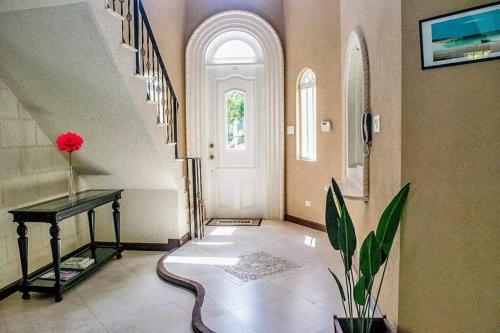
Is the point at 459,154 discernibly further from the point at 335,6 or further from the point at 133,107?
the point at 335,6

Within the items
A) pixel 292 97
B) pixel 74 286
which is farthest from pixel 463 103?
pixel 292 97

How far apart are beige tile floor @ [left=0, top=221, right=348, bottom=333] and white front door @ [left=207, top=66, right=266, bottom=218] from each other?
1.79 m

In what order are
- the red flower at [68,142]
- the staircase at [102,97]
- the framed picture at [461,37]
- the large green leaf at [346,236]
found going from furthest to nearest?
the red flower at [68,142] → the staircase at [102,97] → the large green leaf at [346,236] → the framed picture at [461,37]

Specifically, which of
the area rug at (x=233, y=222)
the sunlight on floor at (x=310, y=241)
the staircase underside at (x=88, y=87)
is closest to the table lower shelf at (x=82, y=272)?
the staircase underside at (x=88, y=87)

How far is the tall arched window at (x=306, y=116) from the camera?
5.53 meters

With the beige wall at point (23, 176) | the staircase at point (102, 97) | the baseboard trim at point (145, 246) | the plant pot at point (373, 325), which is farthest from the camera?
the baseboard trim at point (145, 246)

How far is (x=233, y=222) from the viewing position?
5.86 metres

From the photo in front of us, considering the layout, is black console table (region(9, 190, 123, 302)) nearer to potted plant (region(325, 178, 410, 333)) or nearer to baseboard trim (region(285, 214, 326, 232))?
potted plant (region(325, 178, 410, 333))

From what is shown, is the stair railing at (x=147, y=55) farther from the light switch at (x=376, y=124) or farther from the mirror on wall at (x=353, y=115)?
the light switch at (x=376, y=124)

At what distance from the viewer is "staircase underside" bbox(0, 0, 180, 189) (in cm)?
280

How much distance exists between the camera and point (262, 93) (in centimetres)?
593

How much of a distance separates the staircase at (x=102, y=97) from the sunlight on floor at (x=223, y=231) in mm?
544

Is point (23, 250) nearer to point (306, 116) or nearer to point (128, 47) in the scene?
point (128, 47)

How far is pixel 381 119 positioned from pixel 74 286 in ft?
9.51
